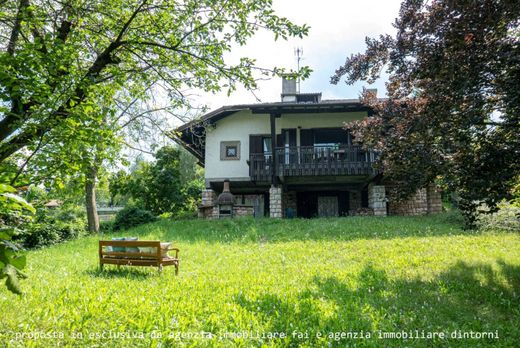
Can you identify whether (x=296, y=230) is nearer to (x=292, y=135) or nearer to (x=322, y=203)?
(x=292, y=135)

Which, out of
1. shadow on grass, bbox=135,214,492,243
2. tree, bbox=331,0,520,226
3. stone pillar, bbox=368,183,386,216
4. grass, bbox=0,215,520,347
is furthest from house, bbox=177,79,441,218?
tree, bbox=331,0,520,226

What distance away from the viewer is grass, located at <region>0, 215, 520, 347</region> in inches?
158

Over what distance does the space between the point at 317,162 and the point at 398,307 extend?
1178cm

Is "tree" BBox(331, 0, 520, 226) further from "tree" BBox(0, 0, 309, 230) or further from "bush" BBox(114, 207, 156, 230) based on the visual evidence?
"bush" BBox(114, 207, 156, 230)

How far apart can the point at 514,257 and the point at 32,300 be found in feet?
29.8

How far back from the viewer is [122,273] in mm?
7445

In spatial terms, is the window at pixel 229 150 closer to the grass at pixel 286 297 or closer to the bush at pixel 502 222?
the grass at pixel 286 297

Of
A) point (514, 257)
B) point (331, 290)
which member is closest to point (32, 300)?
point (331, 290)

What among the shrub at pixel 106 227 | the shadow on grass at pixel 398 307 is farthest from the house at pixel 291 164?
the shadow on grass at pixel 398 307

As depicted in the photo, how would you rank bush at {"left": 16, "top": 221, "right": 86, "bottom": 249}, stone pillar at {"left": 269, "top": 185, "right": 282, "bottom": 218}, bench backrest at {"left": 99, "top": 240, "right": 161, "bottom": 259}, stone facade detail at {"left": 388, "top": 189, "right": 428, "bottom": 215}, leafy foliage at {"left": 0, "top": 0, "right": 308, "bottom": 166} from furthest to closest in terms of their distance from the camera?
stone facade detail at {"left": 388, "top": 189, "right": 428, "bottom": 215}, stone pillar at {"left": 269, "top": 185, "right": 282, "bottom": 218}, bush at {"left": 16, "top": 221, "right": 86, "bottom": 249}, bench backrest at {"left": 99, "top": 240, "right": 161, "bottom": 259}, leafy foliage at {"left": 0, "top": 0, "right": 308, "bottom": 166}

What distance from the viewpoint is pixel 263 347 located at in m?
3.73

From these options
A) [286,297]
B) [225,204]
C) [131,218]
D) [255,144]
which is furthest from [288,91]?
[286,297]

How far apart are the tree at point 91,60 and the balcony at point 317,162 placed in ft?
35.7

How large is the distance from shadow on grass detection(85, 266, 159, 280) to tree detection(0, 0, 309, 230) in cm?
263
